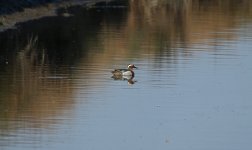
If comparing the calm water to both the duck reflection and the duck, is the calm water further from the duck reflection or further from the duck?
the duck

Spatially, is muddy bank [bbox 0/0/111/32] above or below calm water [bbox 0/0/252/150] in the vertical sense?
above

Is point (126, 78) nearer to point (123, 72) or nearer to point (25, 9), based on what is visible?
point (123, 72)

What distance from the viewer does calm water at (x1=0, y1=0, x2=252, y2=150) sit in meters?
19.5

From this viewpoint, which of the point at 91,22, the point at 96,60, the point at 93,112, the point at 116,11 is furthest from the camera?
the point at 116,11

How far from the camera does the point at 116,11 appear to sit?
165ft

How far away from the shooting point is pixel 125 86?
1029 inches

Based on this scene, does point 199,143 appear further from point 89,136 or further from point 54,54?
point 54,54

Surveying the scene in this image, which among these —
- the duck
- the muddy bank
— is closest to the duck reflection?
the duck

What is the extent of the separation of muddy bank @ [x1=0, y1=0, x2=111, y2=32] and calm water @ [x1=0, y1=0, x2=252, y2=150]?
0.59 m

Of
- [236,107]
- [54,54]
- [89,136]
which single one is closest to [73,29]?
[54,54]

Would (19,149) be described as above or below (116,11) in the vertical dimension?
below

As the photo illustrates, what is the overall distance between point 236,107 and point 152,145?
460 cm

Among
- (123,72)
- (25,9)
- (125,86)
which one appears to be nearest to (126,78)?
(123,72)

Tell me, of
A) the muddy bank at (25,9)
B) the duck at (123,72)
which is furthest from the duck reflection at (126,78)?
the muddy bank at (25,9)
